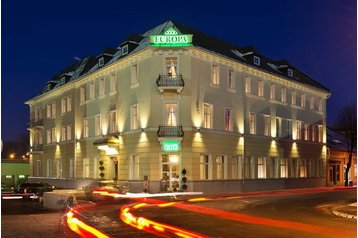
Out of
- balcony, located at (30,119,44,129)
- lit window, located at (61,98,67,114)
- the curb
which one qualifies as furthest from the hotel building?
the curb

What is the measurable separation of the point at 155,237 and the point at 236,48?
37.4 metres

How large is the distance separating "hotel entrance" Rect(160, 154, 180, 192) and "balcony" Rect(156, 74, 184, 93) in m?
4.98

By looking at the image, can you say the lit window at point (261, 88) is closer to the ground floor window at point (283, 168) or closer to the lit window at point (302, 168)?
the ground floor window at point (283, 168)

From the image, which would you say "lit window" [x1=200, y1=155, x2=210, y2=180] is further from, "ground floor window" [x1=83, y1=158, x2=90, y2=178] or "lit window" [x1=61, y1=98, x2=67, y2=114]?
"lit window" [x1=61, y1=98, x2=67, y2=114]

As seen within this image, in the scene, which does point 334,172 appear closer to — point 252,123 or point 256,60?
point 252,123

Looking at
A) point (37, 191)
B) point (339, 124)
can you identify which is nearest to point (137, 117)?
point (37, 191)

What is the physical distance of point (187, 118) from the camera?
3712 centimetres

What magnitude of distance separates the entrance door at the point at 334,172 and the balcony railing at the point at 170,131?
27.7 m

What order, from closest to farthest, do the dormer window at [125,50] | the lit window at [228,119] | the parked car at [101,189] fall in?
the parked car at [101,189] < the lit window at [228,119] < the dormer window at [125,50]

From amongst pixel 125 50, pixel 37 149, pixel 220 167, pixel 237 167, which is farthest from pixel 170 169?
pixel 37 149

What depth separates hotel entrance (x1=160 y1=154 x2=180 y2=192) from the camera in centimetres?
3709

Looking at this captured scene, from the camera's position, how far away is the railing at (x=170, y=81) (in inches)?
1446

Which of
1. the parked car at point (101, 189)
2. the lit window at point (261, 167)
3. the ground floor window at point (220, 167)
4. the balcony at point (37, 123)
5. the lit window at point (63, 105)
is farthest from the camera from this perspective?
the balcony at point (37, 123)

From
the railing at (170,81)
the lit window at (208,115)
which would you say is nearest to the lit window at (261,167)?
the lit window at (208,115)
